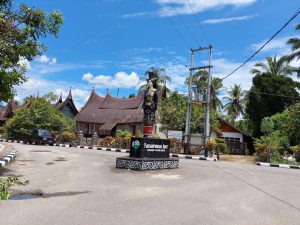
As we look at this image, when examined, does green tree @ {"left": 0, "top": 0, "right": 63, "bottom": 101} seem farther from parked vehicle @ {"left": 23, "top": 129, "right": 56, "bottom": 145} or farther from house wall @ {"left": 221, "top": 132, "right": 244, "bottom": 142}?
house wall @ {"left": 221, "top": 132, "right": 244, "bottom": 142}

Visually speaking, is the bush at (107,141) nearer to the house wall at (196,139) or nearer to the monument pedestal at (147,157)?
the house wall at (196,139)

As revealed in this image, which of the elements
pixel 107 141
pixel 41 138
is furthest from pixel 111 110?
pixel 41 138

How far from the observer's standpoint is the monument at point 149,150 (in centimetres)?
1284

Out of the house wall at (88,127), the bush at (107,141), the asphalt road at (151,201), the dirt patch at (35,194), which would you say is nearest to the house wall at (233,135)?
the bush at (107,141)

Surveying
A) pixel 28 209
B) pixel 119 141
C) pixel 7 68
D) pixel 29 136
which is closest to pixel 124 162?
pixel 7 68

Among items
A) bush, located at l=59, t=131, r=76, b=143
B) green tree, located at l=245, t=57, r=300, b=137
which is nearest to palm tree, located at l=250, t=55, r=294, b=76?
green tree, located at l=245, t=57, r=300, b=137

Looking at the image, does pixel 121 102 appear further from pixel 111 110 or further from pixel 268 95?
pixel 268 95

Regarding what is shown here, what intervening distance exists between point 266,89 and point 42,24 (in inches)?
1414

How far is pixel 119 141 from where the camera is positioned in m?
32.7

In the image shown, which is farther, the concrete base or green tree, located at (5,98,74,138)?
green tree, located at (5,98,74,138)

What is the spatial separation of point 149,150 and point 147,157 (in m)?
0.31

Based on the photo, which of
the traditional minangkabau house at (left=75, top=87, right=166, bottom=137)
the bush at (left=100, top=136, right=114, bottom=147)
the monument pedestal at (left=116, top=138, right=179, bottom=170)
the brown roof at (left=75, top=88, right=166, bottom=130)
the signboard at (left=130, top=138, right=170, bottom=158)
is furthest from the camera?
the brown roof at (left=75, top=88, right=166, bottom=130)

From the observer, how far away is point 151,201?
708 centimetres

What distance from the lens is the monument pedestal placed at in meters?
12.7
